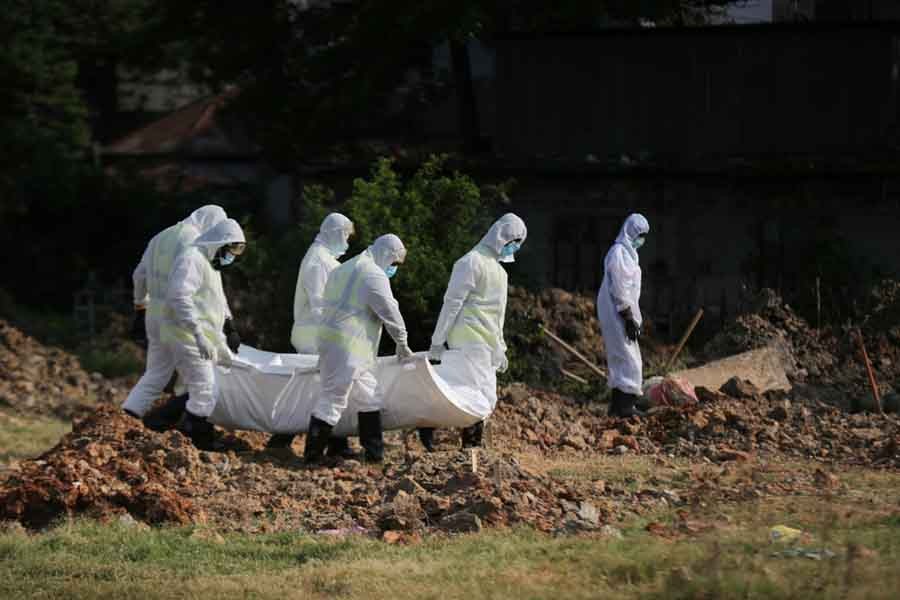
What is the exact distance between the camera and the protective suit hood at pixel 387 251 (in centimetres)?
1342

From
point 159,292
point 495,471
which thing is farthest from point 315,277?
point 495,471

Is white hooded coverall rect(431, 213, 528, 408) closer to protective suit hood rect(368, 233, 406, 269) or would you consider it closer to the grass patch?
protective suit hood rect(368, 233, 406, 269)

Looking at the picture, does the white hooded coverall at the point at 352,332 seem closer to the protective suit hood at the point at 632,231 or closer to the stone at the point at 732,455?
the stone at the point at 732,455

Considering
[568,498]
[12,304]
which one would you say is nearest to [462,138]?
[12,304]

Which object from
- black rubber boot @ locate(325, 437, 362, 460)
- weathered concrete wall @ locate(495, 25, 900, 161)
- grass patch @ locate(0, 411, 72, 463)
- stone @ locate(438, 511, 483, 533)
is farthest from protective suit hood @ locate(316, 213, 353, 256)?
weathered concrete wall @ locate(495, 25, 900, 161)

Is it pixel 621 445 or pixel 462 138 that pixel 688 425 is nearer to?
pixel 621 445

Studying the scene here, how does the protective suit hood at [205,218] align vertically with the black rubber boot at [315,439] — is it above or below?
above

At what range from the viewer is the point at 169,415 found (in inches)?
568

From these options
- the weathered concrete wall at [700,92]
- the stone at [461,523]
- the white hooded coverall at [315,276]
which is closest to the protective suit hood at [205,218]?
the white hooded coverall at [315,276]

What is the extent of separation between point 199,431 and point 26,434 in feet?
15.5

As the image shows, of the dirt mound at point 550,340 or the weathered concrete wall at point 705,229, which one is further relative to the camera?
the weathered concrete wall at point 705,229

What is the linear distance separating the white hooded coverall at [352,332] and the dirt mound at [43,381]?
7.79 meters

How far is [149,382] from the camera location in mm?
14406

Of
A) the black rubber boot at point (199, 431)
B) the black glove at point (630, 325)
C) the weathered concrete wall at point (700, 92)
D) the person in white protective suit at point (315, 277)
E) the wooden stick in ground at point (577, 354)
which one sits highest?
the weathered concrete wall at point (700, 92)
